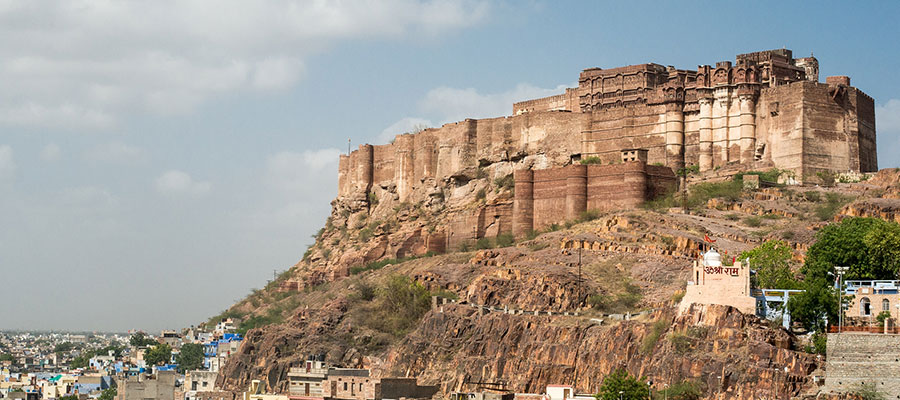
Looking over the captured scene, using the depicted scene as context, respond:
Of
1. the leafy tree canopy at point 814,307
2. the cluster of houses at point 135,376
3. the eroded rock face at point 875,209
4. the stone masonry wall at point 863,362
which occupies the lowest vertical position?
the cluster of houses at point 135,376

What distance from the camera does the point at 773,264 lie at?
71.3 metres

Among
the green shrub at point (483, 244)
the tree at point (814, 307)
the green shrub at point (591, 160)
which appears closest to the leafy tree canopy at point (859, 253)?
the tree at point (814, 307)

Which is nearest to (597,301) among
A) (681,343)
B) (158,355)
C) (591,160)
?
(681,343)

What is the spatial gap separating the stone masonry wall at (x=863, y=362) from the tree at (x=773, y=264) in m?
10.1

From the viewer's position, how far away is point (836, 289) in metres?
63.2

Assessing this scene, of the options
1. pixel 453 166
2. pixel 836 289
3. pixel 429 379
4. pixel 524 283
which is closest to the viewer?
pixel 836 289

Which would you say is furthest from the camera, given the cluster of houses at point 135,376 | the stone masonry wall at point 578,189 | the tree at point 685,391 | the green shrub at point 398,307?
the cluster of houses at point 135,376

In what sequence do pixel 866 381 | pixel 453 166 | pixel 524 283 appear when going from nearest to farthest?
pixel 866 381 < pixel 524 283 < pixel 453 166

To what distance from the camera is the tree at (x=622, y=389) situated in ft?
194

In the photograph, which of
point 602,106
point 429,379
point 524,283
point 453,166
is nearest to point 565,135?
point 602,106

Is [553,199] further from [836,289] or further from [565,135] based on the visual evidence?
[836,289]

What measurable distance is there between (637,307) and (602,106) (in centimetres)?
3098

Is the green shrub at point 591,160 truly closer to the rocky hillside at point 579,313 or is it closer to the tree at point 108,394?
the rocky hillside at point 579,313

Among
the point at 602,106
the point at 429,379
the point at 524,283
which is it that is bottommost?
the point at 429,379
